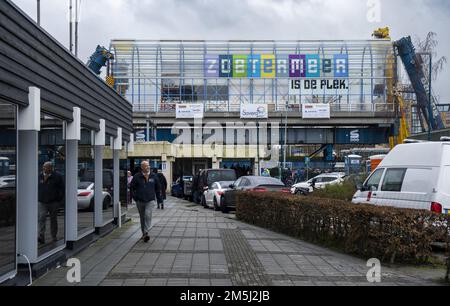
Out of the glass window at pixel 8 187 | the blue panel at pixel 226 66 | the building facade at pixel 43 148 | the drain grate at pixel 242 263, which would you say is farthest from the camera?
the blue panel at pixel 226 66

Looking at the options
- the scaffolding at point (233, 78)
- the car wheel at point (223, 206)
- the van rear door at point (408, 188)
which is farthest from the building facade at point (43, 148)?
the scaffolding at point (233, 78)

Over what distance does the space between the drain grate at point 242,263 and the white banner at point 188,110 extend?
44725 millimetres

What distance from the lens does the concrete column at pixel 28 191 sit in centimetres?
819

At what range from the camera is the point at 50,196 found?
960cm

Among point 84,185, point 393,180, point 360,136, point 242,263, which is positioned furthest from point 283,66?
point 242,263

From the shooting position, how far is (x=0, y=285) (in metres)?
6.99

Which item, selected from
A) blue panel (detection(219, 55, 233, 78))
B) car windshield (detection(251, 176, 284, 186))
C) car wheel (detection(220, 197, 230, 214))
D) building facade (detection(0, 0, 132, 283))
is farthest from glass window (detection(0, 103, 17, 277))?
blue panel (detection(219, 55, 233, 78))

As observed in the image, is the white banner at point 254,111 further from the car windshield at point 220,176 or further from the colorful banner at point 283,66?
the car windshield at point 220,176

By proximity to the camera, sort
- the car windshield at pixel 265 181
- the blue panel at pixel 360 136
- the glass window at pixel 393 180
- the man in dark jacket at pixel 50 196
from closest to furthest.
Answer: the man in dark jacket at pixel 50 196, the glass window at pixel 393 180, the car windshield at pixel 265 181, the blue panel at pixel 360 136

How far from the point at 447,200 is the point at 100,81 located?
816cm

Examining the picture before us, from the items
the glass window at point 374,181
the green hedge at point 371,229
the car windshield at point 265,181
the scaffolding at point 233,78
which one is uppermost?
the scaffolding at point 233,78

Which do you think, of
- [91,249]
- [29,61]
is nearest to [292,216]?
[91,249]

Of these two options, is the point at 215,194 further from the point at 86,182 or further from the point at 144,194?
the point at 86,182

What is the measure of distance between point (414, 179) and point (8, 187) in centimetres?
853
